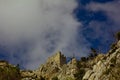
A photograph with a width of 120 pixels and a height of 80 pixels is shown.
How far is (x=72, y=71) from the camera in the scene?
172 meters

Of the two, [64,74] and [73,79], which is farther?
[64,74]

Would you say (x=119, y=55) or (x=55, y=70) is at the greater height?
(x=55, y=70)

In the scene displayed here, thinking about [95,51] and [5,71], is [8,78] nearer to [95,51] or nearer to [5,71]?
[5,71]

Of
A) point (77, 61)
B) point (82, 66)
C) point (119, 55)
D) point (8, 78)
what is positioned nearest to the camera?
point (119, 55)

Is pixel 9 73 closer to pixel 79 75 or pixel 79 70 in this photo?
pixel 79 75

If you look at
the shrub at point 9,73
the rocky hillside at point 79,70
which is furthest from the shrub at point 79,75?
the shrub at point 9,73

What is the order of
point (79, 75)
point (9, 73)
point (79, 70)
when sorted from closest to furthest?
point (9, 73) < point (79, 75) < point (79, 70)

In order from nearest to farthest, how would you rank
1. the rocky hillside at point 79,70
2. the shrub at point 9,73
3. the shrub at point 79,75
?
the rocky hillside at point 79,70
the shrub at point 9,73
the shrub at point 79,75

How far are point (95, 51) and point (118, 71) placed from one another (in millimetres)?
166008

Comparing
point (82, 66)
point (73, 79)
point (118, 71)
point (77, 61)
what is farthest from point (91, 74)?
point (118, 71)

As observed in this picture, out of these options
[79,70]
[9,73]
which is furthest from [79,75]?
[9,73]

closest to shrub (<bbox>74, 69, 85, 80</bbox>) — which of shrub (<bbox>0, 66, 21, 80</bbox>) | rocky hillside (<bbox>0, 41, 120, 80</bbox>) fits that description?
rocky hillside (<bbox>0, 41, 120, 80</bbox>)

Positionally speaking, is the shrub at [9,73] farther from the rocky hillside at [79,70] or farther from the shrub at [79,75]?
the shrub at [79,75]

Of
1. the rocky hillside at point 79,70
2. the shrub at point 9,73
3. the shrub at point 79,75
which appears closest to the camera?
the rocky hillside at point 79,70
